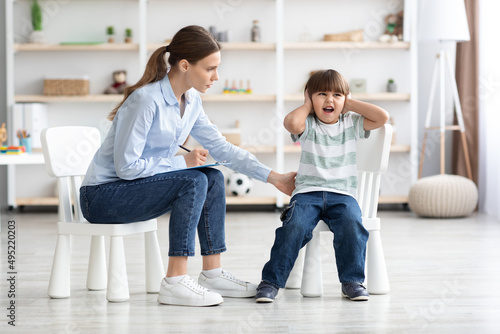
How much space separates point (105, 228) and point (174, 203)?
229 millimetres

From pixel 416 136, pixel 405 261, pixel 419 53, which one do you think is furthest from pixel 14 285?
pixel 419 53

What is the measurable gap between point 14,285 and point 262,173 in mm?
951

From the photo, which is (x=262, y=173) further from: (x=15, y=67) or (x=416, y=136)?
(x=15, y=67)

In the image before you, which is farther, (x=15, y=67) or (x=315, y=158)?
(x=15, y=67)

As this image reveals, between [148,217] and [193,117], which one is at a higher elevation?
[193,117]

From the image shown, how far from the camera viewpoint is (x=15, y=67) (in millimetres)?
5105

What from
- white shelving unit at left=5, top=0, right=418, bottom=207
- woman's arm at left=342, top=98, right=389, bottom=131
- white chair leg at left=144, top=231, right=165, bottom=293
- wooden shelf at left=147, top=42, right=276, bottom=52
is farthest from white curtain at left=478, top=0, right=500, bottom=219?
white chair leg at left=144, top=231, right=165, bottom=293

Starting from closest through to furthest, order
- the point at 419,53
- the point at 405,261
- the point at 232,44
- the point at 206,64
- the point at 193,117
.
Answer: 1. the point at 206,64
2. the point at 193,117
3. the point at 405,261
4. the point at 232,44
5. the point at 419,53

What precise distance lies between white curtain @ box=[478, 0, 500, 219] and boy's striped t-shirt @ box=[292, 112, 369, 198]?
250 centimetres

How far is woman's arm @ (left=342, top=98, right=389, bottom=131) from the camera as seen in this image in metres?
2.27

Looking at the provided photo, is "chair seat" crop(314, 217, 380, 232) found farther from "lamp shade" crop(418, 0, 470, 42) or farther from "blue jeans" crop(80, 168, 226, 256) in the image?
"lamp shade" crop(418, 0, 470, 42)

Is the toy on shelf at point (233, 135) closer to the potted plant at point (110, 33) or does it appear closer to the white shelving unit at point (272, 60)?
the white shelving unit at point (272, 60)

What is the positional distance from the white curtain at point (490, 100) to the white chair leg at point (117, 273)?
3034 mm

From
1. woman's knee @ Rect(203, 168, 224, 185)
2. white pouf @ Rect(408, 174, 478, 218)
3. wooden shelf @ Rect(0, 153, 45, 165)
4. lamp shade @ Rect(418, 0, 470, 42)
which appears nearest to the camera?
woman's knee @ Rect(203, 168, 224, 185)
